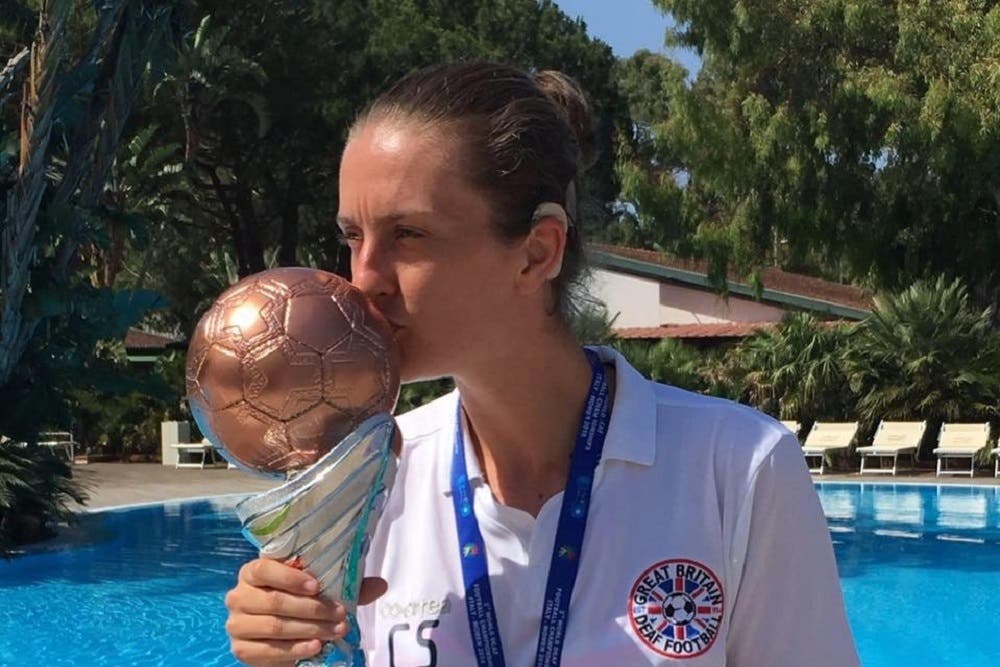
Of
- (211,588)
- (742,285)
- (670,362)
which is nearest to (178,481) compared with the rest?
(670,362)

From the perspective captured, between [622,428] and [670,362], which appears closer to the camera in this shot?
[622,428]

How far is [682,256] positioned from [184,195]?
11739 mm

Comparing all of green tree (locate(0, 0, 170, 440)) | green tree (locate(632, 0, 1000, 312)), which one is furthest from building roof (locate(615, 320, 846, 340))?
green tree (locate(0, 0, 170, 440))

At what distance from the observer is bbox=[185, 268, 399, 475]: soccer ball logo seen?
1392 millimetres

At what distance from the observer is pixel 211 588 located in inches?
417

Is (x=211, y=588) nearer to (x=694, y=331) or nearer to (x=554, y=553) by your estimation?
(x=554, y=553)

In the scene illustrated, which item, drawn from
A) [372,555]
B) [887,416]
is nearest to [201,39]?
[887,416]

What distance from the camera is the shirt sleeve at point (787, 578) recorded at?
4.97 ft

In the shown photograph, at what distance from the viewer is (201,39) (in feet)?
72.9

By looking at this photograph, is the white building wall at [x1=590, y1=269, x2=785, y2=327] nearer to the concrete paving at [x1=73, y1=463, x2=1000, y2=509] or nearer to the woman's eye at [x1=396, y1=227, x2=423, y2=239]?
the concrete paving at [x1=73, y1=463, x2=1000, y2=509]

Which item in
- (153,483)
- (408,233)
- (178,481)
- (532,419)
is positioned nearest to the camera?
(408,233)

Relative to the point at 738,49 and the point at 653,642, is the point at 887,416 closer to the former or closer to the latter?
the point at 738,49

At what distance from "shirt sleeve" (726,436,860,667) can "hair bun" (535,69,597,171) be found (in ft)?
1.72

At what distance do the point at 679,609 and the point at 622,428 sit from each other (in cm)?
25
